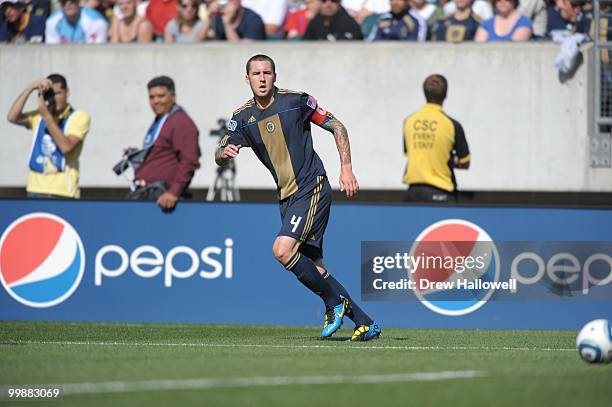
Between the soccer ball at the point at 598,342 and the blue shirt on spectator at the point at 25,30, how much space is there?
45.3 feet

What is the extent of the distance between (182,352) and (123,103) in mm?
10986

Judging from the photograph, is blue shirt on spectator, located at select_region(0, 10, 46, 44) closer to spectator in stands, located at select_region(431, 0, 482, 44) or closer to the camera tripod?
the camera tripod

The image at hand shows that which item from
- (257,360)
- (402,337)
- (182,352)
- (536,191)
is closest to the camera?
(257,360)

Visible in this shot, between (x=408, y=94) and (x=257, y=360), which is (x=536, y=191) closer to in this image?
(x=408, y=94)

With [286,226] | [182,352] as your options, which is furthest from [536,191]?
[182,352]

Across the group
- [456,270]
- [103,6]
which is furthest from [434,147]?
[103,6]

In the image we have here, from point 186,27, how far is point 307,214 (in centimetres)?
988

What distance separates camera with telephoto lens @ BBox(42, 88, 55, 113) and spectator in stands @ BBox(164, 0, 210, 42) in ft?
17.8

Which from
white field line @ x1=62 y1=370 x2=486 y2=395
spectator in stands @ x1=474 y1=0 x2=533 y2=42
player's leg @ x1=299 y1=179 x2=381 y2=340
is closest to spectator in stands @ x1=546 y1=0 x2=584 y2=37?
spectator in stands @ x1=474 y1=0 x2=533 y2=42

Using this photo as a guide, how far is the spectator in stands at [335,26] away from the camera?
758 inches

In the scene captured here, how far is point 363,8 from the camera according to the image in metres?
20.0

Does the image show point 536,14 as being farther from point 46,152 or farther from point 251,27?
point 46,152

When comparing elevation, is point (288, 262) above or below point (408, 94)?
below

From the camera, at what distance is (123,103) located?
66.3 ft
